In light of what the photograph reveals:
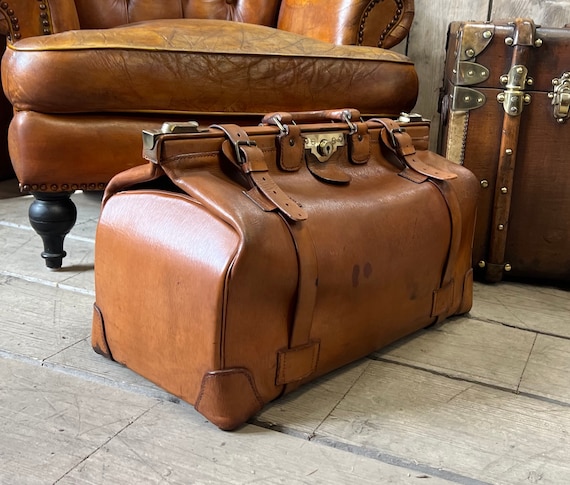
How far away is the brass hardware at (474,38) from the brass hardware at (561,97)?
0.16 m

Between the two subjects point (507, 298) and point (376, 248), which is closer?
point (376, 248)

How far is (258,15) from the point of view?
195cm

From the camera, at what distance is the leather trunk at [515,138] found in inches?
52.5

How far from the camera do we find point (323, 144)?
3.41ft

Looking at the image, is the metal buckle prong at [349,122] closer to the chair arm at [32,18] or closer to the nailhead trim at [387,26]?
the nailhead trim at [387,26]

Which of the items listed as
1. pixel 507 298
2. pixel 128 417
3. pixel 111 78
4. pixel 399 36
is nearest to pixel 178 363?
pixel 128 417

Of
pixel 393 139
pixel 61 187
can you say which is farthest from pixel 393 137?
pixel 61 187

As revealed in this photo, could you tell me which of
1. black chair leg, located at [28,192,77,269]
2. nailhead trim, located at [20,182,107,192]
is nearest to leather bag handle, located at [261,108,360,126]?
nailhead trim, located at [20,182,107,192]

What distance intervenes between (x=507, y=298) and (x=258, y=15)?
1131 mm

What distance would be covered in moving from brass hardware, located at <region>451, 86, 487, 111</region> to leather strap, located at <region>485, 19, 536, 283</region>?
6 cm

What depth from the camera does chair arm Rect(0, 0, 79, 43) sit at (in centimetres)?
136

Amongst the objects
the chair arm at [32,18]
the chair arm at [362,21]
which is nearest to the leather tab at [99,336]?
the chair arm at [32,18]

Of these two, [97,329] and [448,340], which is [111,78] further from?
[448,340]

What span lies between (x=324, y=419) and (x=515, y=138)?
803mm
